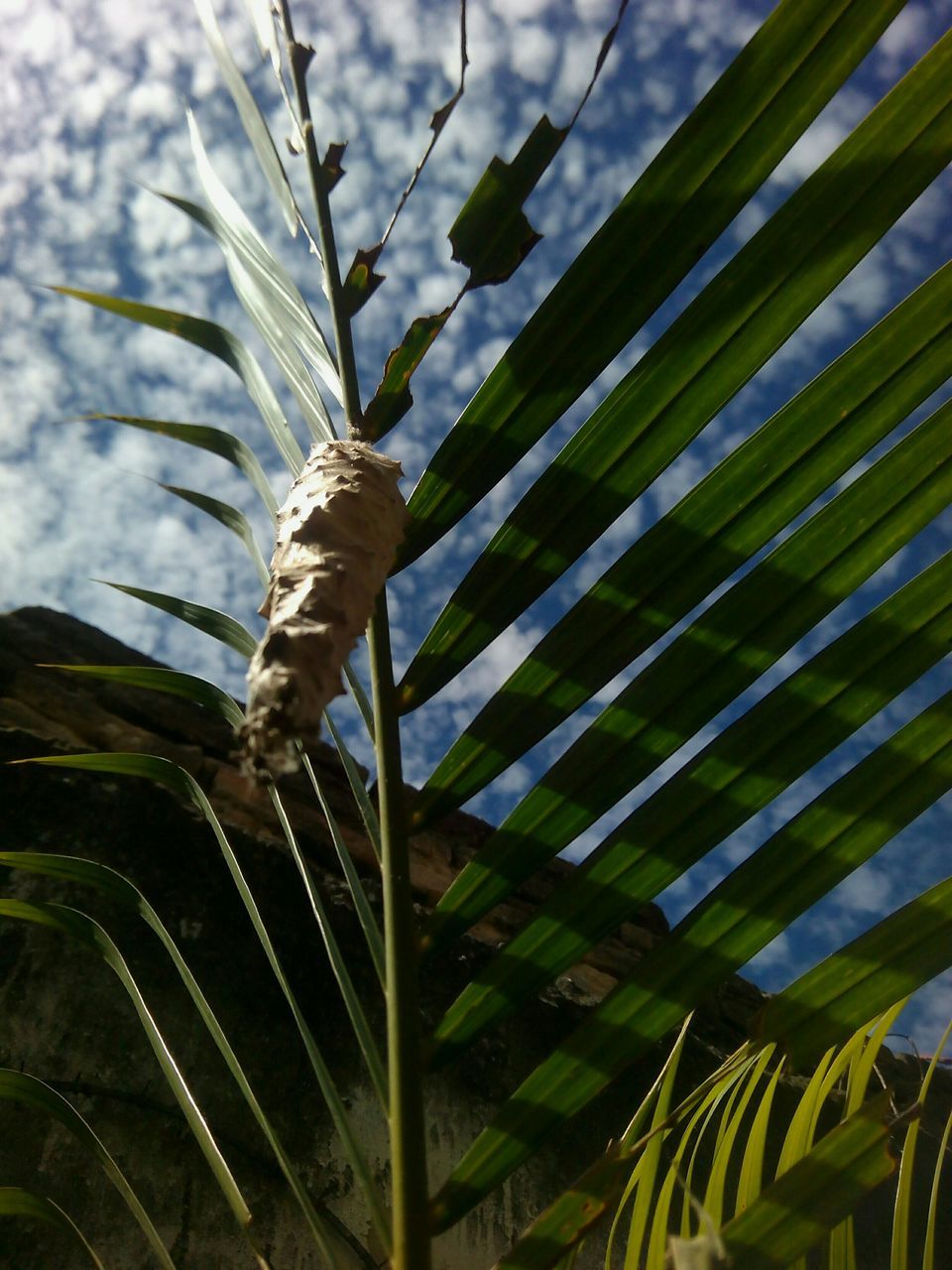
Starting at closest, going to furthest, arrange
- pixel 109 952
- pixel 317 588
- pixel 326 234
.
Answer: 1. pixel 317 588
2. pixel 109 952
3. pixel 326 234

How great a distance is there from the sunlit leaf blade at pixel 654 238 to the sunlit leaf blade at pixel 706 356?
4 centimetres

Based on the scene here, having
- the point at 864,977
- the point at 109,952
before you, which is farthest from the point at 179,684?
the point at 864,977

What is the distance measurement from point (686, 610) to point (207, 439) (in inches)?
22.1

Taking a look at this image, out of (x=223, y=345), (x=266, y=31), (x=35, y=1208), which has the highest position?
(x=266, y=31)

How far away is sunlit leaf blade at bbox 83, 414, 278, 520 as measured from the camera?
1004 millimetres

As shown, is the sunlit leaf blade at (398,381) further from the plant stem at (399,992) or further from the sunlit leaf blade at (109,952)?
the sunlit leaf blade at (109,952)

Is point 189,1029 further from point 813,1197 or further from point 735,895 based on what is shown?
point 813,1197

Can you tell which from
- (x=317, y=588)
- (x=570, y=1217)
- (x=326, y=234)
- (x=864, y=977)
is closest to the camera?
(x=317, y=588)

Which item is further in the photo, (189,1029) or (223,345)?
(189,1029)

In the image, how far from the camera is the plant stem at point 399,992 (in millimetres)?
688

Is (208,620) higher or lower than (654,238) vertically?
lower

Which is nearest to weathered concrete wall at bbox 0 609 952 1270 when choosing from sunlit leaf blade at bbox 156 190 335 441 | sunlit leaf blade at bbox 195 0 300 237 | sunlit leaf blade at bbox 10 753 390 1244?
sunlit leaf blade at bbox 10 753 390 1244

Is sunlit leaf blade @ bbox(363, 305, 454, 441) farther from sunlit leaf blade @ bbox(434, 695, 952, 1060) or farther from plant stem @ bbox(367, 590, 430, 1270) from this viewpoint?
sunlit leaf blade @ bbox(434, 695, 952, 1060)

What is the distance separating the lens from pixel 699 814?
818 millimetres
